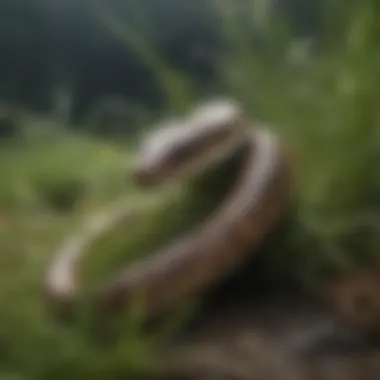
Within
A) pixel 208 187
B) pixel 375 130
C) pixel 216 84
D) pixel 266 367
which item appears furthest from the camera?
pixel 216 84

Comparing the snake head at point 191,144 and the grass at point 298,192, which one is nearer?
the grass at point 298,192

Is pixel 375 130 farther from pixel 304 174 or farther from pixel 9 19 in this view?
pixel 9 19

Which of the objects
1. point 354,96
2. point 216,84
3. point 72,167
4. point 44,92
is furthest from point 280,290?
point 44,92

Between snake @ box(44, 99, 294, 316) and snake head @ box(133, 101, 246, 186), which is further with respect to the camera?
snake head @ box(133, 101, 246, 186)
